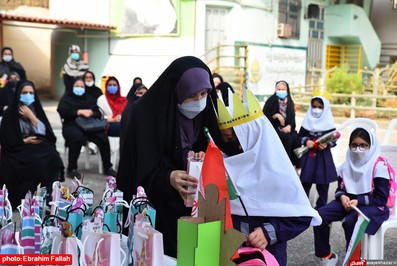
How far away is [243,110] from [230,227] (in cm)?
53

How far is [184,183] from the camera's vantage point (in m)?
2.15

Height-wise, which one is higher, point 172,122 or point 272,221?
point 172,122

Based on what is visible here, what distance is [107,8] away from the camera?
14.7 meters

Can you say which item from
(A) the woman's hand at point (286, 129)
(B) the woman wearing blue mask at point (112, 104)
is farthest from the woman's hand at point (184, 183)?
(B) the woman wearing blue mask at point (112, 104)

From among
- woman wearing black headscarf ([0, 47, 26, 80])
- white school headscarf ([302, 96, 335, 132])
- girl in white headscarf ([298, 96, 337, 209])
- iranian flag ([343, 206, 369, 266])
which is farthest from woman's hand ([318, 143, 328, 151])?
woman wearing black headscarf ([0, 47, 26, 80])

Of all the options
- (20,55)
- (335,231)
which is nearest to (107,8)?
(20,55)

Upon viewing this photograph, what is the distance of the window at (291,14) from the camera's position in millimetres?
16141

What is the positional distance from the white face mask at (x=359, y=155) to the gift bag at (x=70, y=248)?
8.04ft

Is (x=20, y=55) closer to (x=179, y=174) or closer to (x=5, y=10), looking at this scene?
(x=5, y=10)

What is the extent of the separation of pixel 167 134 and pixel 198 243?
0.79 m

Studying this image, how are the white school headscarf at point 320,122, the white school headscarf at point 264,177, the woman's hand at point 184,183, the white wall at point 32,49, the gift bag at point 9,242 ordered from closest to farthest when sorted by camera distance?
the gift bag at point 9,242
the white school headscarf at point 264,177
the woman's hand at point 184,183
the white school headscarf at point 320,122
the white wall at point 32,49

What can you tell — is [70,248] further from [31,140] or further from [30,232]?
[31,140]

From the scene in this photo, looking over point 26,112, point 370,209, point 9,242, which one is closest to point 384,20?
point 26,112

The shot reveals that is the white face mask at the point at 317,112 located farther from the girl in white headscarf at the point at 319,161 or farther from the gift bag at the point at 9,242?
the gift bag at the point at 9,242
